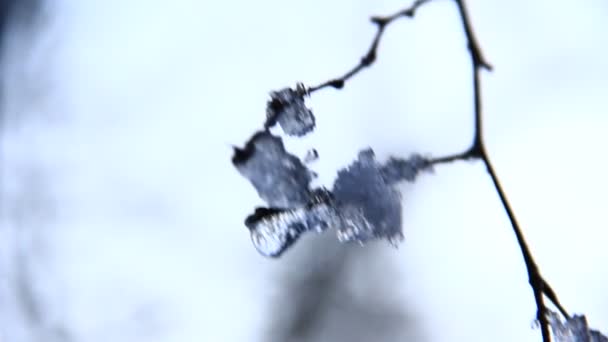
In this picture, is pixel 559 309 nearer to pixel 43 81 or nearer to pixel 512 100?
pixel 512 100

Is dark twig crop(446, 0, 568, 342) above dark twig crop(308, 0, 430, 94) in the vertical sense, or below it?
below

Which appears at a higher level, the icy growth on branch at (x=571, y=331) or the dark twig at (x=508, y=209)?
the dark twig at (x=508, y=209)

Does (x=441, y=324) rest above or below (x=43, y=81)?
below

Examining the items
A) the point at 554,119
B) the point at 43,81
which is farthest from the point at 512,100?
the point at 43,81
